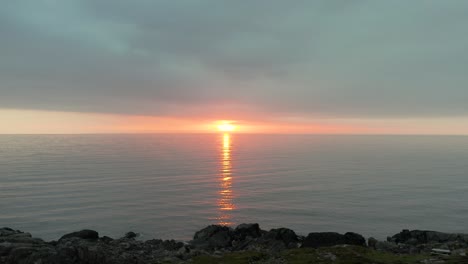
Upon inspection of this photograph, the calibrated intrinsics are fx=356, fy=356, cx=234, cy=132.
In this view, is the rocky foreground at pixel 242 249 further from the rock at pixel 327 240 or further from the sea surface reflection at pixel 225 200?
the sea surface reflection at pixel 225 200

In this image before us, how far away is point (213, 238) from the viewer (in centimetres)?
3866

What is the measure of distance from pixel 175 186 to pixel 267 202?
2718 centimetres

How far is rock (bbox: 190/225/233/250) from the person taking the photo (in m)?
37.1

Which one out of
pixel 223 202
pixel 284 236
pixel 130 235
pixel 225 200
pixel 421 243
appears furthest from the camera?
pixel 225 200

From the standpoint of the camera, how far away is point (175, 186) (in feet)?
275

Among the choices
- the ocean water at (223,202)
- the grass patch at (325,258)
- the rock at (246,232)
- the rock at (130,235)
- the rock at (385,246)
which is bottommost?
the rock at (130,235)

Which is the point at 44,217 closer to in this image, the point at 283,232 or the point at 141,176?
the point at 283,232

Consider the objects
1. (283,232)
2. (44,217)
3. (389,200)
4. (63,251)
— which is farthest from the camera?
(389,200)

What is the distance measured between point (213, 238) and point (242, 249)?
5109mm

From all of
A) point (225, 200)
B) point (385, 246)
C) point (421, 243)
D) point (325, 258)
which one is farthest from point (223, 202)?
point (325, 258)

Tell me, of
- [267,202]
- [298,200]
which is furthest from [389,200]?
[267,202]

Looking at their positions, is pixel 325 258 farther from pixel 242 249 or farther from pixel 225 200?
pixel 225 200

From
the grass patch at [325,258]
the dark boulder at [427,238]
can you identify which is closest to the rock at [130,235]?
the grass patch at [325,258]

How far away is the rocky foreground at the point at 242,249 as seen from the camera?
73.2 ft
